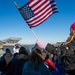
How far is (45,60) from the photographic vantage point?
475 centimetres

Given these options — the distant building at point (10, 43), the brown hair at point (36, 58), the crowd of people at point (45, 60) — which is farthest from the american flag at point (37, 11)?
the distant building at point (10, 43)

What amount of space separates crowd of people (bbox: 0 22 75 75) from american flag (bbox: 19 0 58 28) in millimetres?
1824

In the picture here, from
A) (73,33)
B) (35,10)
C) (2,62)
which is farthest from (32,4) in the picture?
(73,33)

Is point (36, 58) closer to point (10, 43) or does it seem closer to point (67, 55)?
point (67, 55)

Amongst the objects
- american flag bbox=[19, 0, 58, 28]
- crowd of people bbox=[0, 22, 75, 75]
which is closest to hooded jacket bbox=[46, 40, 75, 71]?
crowd of people bbox=[0, 22, 75, 75]

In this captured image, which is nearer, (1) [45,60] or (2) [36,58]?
(2) [36,58]

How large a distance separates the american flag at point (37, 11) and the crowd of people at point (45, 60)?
1.82 m

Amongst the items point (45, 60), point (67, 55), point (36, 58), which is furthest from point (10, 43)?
point (36, 58)

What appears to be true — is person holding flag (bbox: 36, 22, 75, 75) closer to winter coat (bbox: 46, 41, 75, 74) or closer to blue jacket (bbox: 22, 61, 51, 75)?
winter coat (bbox: 46, 41, 75, 74)

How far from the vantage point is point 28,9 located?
7980 millimetres

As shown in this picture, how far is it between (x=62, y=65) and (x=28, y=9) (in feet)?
10.8

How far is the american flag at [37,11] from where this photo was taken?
25.4 feet

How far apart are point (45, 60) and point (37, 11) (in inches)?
141

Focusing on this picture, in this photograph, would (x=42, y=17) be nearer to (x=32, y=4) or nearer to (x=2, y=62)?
(x=32, y=4)
